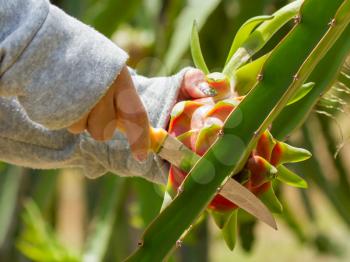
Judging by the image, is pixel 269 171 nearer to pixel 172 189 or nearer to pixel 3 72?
pixel 172 189

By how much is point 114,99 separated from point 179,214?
0.31 feet

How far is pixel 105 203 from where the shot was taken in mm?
1546

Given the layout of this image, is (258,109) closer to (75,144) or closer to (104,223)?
(75,144)

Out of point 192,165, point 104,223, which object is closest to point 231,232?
point 192,165

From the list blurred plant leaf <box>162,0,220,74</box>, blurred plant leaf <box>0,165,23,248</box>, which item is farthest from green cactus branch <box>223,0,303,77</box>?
blurred plant leaf <box>0,165,23,248</box>

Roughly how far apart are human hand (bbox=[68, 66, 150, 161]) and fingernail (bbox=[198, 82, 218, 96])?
5cm

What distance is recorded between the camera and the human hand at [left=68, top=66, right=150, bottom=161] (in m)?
0.62

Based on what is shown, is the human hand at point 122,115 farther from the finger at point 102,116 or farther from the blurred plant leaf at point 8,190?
the blurred plant leaf at point 8,190

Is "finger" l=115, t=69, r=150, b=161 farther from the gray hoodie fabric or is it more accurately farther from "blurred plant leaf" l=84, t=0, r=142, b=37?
"blurred plant leaf" l=84, t=0, r=142, b=37

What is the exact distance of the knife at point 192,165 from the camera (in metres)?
0.61

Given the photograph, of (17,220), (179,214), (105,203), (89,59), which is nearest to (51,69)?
(89,59)

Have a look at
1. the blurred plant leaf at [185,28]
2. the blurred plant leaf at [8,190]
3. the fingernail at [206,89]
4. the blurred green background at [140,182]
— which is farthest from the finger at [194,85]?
the blurred plant leaf at [8,190]

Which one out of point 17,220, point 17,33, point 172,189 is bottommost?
point 17,220

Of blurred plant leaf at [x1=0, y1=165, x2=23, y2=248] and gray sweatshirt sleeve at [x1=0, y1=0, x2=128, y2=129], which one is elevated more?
gray sweatshirt sleeve at [x1=0, y1=0, x2=128, y2=129]
